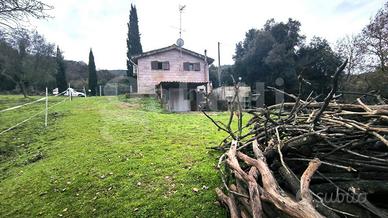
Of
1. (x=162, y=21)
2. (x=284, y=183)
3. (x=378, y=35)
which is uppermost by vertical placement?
(x=162, y=21)

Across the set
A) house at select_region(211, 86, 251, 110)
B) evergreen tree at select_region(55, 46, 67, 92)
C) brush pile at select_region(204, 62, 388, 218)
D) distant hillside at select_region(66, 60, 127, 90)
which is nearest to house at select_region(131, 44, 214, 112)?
house at select_region(211, 86, 251, 110)

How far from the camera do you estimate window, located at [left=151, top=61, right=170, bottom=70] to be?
21281 millimetres

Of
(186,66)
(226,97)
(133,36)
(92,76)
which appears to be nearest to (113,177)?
(226,97)

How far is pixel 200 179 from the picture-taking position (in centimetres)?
349

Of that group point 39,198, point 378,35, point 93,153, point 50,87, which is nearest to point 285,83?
point 378,35

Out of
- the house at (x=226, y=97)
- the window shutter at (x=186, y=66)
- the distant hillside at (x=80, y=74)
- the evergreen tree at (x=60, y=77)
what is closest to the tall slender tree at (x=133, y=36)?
the distant hillside at (x=80, y=74)

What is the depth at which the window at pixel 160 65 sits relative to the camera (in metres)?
21.3

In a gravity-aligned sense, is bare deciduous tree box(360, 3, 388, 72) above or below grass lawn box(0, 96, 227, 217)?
above

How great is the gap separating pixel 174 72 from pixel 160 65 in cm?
130

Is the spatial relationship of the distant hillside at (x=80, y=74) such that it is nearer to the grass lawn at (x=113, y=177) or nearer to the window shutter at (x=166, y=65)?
the window shutter at (x=166, y=65)

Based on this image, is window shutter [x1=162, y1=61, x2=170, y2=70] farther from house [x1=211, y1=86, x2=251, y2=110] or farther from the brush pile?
the brush pile

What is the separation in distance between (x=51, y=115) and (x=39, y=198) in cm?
859

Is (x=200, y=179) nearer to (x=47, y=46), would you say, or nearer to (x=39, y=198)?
(x=39, y=198)

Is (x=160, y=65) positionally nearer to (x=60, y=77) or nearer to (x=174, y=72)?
(x=174, y=72)
